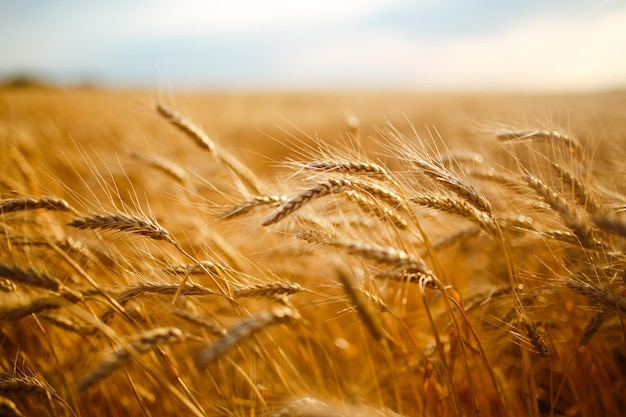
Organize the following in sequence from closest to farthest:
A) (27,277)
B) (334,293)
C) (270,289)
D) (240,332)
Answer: (240,332), (27,277), (270,289), (334,293)

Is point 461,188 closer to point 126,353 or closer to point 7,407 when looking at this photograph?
point 126,353

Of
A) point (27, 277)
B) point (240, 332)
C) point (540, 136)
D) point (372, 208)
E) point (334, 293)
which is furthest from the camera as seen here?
point (334, 293)

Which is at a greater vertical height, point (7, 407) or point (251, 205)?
point (251, 205)

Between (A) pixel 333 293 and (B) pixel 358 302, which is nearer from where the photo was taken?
(B) pixel 358 302

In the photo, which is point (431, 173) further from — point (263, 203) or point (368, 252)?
point (263, 203)

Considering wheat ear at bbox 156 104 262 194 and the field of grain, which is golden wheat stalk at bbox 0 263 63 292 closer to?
the field of grain

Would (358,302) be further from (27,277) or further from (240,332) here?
(27,277)

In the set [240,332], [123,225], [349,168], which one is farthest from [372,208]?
[123,225]

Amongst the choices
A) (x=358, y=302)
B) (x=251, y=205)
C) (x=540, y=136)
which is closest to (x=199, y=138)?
(x=251, y=205)

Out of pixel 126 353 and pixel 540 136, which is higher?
pixel 540 136

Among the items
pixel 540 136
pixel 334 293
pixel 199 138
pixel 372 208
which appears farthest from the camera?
pixel 334 293

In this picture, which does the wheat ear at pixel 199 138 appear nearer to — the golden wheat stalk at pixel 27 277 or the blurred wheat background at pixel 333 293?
the blurred wheat background at pixel 333 293

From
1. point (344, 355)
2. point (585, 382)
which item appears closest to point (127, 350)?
point (344, 355)

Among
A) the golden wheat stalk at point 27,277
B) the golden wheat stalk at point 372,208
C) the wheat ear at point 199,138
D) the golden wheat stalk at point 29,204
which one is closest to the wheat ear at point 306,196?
the golden wheat stalk at point 372,208
